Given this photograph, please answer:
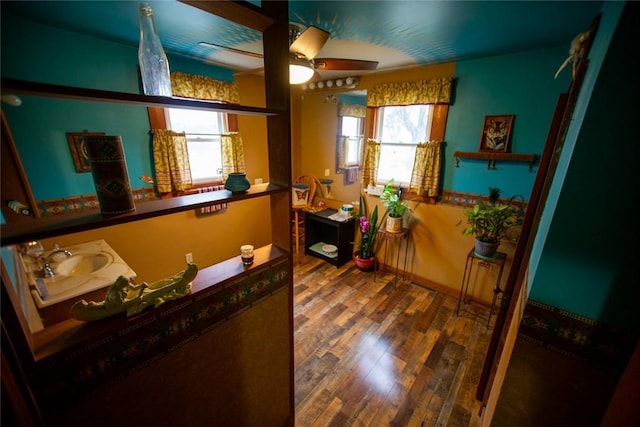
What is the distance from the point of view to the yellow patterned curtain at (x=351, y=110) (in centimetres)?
352

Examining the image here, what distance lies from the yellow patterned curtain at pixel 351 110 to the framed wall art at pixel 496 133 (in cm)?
155

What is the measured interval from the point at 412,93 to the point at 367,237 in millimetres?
1662

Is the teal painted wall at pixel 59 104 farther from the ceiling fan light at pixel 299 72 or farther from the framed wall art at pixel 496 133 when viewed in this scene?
the framed wall art at pixel 496 133

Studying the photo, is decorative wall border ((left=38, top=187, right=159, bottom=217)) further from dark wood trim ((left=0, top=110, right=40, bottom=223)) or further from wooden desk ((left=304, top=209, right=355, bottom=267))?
wooden desk ((left=304, top=209, right=355, bottom=267))

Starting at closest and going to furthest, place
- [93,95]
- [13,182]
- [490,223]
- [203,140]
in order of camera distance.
→ [93,95] < [13,182] < [490,223] < [203,140]

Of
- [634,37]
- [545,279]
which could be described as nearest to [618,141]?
[634,37]

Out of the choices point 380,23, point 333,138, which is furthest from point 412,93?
point 333,138

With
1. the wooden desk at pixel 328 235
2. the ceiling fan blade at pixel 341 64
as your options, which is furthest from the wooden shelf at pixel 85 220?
the wooden desk at pixel 328 235

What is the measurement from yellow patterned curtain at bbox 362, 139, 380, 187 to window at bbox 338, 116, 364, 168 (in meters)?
0.71

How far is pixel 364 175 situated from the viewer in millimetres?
3080

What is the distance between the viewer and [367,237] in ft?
10.3

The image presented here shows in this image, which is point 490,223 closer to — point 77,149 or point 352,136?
point 352,136

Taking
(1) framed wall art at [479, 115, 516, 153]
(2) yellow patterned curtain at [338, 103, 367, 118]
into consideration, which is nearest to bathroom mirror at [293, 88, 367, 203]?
(2) yellow patterned curtain at [338, 103, 367, 118]

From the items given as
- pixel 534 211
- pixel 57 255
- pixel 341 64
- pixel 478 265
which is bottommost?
pixel 478 265
